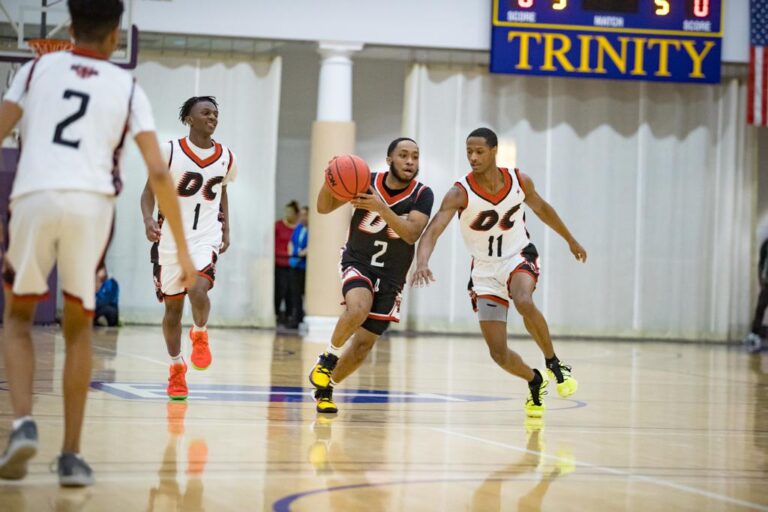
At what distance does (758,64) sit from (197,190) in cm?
1183

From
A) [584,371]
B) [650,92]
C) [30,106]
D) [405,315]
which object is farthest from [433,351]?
[30,106]

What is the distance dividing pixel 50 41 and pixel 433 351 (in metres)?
5.51

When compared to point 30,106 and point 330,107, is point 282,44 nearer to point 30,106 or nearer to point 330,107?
point 330,107

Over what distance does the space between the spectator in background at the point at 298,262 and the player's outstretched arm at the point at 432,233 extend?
10.8m

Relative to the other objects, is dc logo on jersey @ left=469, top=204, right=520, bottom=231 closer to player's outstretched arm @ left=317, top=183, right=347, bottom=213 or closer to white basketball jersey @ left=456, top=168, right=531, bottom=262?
white basketball jersey @ left=456, top=168, right=531, bottom=262

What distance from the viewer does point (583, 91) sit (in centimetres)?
1847

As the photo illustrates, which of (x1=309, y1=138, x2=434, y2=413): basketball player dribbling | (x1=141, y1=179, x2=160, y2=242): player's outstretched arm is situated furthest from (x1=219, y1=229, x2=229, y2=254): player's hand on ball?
(x1=309, y1=138, x2=434, y2=413): basketball player dribbling

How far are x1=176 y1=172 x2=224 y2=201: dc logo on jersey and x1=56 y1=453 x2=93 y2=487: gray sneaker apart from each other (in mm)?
3759

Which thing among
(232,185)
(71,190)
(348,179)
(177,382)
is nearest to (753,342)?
(232,185)

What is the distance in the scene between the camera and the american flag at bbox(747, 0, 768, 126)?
1752 centimetres

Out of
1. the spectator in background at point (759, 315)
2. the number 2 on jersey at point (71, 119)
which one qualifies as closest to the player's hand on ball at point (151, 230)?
the number 2 on jersey at point (71, 119)

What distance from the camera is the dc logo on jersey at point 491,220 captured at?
25.2 ft

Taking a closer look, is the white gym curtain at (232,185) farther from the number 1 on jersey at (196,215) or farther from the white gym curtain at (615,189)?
the number 1 on jersey at (196,215)

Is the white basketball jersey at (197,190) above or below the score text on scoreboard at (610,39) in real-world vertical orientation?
below
